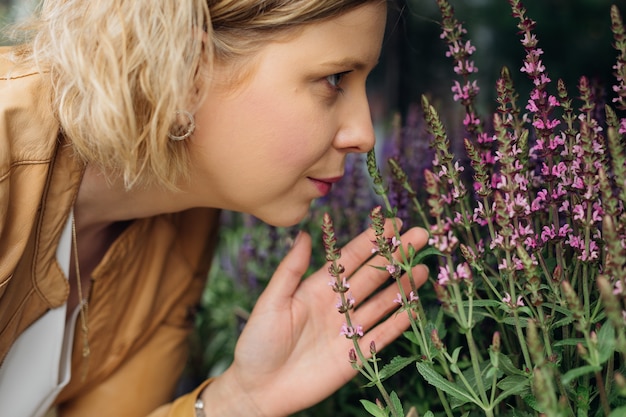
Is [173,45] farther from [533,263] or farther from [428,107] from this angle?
[533,263]

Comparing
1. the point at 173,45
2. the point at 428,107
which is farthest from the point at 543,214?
the point at 173,45

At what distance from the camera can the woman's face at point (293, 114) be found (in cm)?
144

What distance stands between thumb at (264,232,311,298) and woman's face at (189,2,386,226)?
0.81 feet

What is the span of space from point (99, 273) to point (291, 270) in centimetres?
51

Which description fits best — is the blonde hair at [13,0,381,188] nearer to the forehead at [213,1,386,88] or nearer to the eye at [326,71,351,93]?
the forehead at [213,1,386,88]

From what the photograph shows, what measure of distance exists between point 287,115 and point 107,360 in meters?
1.07

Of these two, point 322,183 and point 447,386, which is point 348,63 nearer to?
point 322,183

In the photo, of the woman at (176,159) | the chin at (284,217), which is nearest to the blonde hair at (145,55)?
the woman at (176,159)

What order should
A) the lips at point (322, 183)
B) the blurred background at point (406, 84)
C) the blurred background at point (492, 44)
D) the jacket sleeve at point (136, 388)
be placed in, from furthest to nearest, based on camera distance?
1. the blurred background at point (492, 44)
2. the blurred background at point (406, 84)
3. the jacket sleeve at point (136, 388)
4. the lips at point (322, 183)

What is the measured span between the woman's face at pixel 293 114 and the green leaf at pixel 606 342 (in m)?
0.67

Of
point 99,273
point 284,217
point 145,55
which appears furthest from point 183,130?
point 99,273

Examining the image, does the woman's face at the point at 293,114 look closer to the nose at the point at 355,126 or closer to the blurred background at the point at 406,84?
the nose at the point at 355,126

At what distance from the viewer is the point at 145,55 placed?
4.60ft

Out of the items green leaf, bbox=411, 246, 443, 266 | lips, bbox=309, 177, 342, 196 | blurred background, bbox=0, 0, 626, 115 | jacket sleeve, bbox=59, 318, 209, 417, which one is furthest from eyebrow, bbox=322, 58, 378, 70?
blurred background, bbox=0, 0, 626, 115
